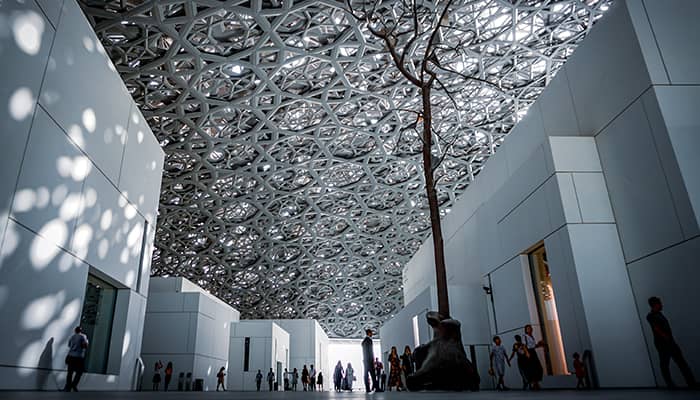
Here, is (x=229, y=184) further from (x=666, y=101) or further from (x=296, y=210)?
(x=666, y=101)

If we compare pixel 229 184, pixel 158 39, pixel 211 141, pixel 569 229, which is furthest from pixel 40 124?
pixel 229 184

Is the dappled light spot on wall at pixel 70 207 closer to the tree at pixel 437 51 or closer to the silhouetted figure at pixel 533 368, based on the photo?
the tree at pixel 437 51

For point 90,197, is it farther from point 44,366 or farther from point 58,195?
point 44,366

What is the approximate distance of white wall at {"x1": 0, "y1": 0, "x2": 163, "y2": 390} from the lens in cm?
692

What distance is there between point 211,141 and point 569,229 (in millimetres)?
23374

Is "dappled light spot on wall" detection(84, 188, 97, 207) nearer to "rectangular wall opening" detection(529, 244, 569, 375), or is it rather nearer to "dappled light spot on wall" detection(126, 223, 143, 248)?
"dappled light spot on wall" detection(126, 223, 143, 248)

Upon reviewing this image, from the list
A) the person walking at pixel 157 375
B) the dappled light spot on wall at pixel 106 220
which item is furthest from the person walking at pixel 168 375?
the dappled light spot on wall at pixel 106 220

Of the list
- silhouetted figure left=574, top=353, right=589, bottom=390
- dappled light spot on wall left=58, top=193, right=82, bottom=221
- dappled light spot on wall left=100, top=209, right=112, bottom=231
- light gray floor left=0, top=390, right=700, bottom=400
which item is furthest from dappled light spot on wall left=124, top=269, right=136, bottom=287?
silhouetted figure left=574, top=353, right=589, bottom=390

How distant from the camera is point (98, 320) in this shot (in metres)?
10.8

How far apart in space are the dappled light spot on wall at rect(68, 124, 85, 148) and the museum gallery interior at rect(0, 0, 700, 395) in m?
0.04

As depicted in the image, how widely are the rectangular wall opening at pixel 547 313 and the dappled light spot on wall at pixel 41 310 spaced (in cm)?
992

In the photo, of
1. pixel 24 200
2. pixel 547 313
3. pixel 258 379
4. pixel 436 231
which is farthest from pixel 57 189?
pixel 258 379

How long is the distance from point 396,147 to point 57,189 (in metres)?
11.2

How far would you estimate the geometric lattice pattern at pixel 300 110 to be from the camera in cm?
2025
